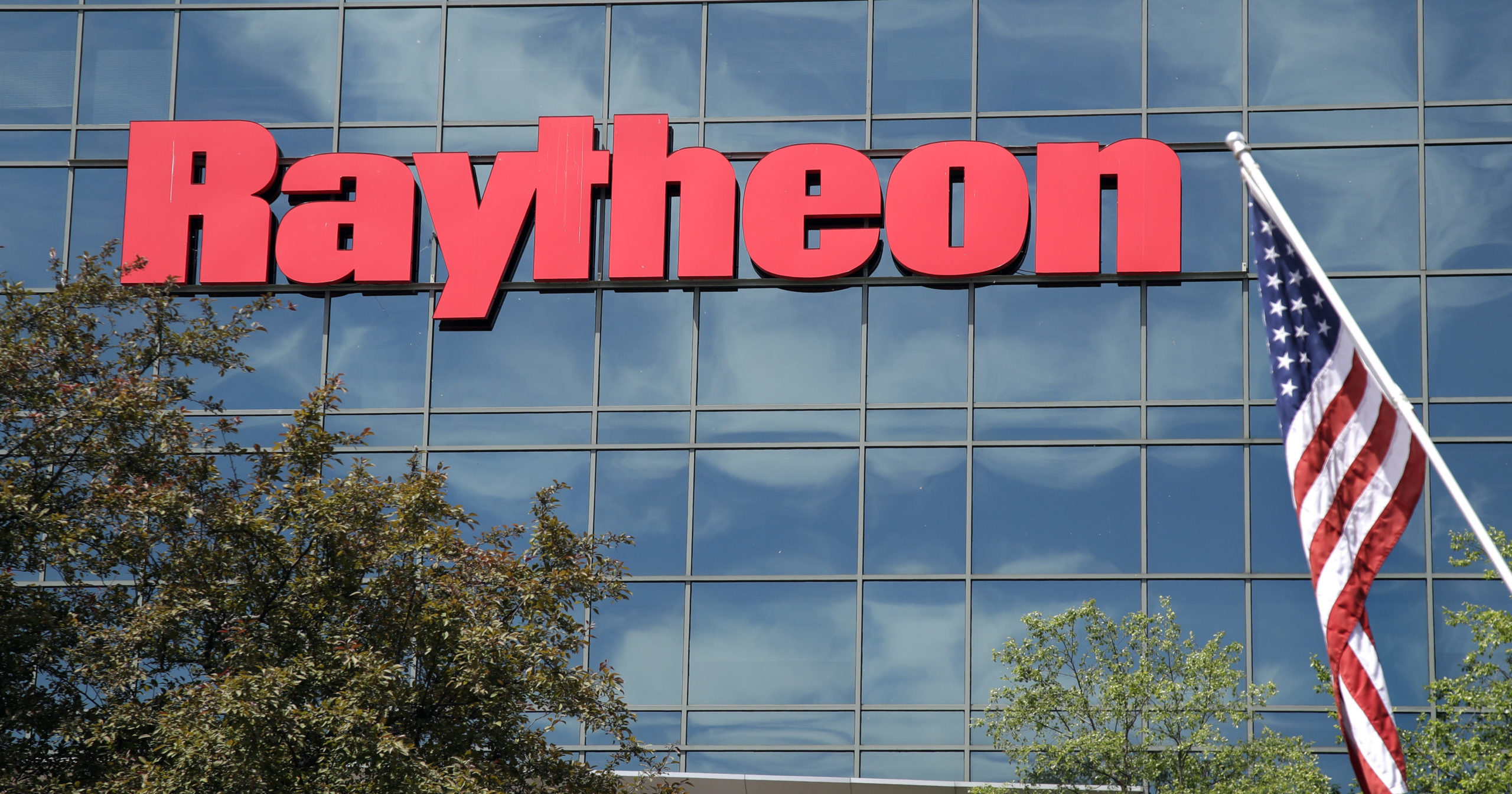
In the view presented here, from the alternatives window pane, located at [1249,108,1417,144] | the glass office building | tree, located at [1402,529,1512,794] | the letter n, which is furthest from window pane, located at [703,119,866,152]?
tree, located at [1402,529,1512,794]

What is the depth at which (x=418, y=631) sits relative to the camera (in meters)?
14.1

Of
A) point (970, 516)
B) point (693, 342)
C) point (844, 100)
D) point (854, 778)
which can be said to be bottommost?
point (854, 778)

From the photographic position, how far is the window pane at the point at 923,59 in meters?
22.8

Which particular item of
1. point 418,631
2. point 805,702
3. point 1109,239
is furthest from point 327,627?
point 1109,239

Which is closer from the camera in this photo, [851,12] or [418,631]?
[418,631]

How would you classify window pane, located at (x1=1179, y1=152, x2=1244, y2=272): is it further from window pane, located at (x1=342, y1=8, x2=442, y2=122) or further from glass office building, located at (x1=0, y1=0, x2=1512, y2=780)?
window pane, located at (x1=342, y1=8, x2=442, y2=122)

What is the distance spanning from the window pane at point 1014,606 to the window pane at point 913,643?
0.17 metres

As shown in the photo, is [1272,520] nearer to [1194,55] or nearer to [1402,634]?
[1402,634]

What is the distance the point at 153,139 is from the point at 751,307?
354 inches

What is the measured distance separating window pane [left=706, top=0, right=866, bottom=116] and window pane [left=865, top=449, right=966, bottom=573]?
5.05 m

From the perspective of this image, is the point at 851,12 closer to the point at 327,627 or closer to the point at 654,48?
the point at 654,48

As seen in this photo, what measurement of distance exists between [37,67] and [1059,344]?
15353mm

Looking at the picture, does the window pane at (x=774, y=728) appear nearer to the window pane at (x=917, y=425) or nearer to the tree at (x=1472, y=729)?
the window pane at (x=917, y=425)

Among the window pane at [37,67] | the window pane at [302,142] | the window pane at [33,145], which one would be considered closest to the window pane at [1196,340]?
the window pane at [302,142]
